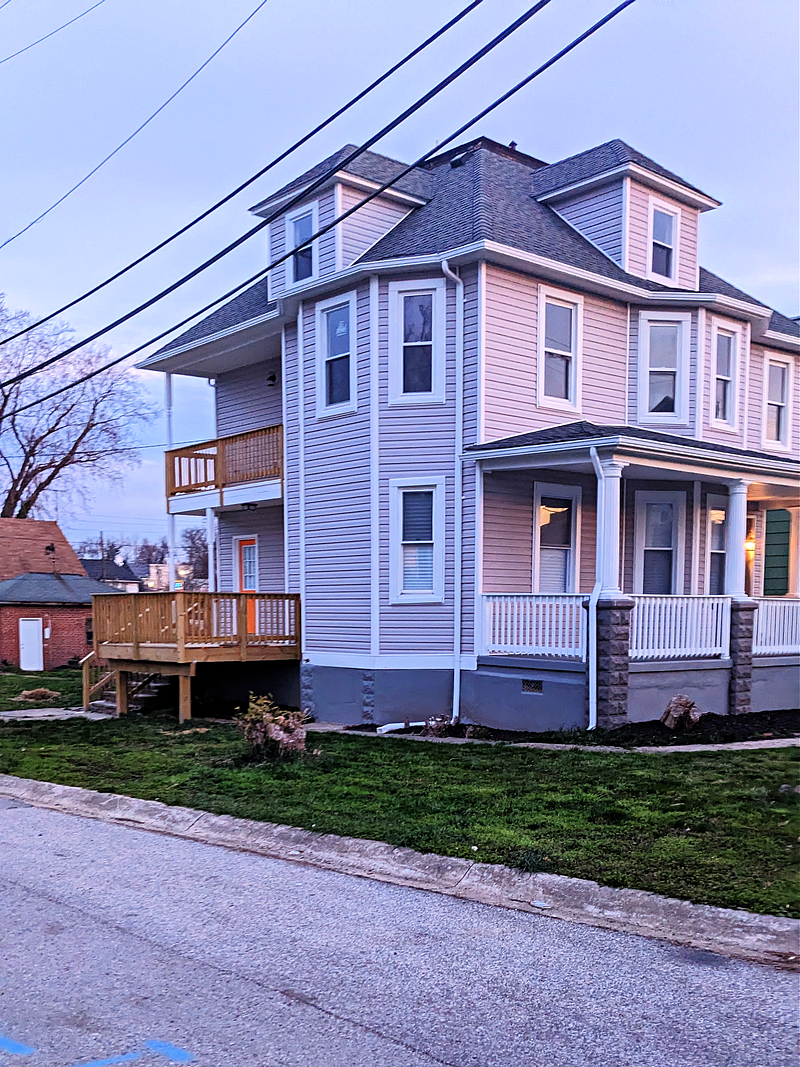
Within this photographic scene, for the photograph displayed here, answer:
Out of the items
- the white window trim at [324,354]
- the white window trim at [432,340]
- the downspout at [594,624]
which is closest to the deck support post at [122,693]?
the white window trim at [324,354]

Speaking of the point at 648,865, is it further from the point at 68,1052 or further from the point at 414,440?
the point at 414,440

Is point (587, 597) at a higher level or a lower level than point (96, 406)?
lower

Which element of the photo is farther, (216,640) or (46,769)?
(216,640)

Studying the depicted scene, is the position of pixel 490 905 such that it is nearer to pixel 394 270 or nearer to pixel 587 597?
pixel 587 597

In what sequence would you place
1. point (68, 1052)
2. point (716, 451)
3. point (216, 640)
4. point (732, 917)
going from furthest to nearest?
1. point (216, 640)
2. point (716, 451)
3. point (732, 917)
4. point (68, 1052)

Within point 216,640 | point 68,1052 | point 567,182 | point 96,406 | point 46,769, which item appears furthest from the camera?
point 96,406

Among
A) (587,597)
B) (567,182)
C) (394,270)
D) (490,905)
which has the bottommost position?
(490,905)

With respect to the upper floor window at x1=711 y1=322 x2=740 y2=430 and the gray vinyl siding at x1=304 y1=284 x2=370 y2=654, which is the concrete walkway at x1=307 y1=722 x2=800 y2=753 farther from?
the upper floor window at x1=711 y1=322 x2=740 y2=430

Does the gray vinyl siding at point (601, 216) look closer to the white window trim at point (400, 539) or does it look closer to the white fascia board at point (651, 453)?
the white fascia board at point (651, 453)

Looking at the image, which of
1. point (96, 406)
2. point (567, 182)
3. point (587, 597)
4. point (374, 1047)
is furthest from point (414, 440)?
point (96, 406)

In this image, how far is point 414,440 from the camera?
14523 mm

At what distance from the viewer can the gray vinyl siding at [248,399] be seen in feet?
60.8

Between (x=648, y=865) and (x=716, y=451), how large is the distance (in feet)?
28.7

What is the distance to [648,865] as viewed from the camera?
6.29 metres
